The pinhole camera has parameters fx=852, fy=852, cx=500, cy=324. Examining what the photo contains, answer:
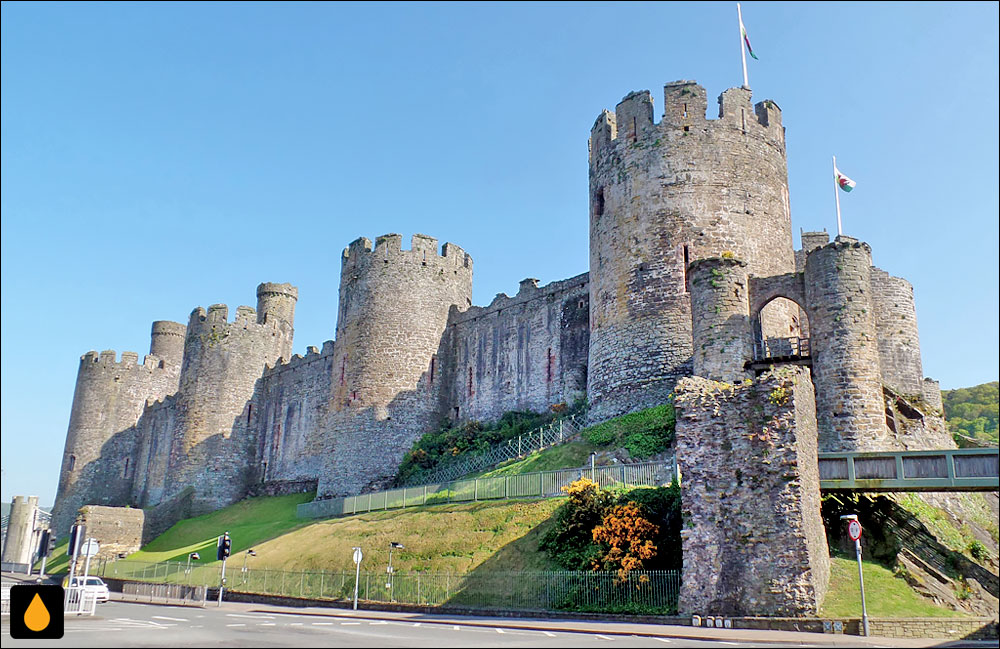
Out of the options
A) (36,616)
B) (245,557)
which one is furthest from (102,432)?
(36,616)

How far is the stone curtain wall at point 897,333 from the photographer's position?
31.0 meters

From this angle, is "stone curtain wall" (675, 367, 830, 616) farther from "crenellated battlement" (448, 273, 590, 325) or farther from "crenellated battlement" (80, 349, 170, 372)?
"crenellated battlement" (80, 349, 170, 372)

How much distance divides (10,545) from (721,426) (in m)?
59.2

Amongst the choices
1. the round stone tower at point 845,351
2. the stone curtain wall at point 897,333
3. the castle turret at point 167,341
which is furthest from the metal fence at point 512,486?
the castle turret at point 167,341

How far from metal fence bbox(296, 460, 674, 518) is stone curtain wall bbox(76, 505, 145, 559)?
1523 cm

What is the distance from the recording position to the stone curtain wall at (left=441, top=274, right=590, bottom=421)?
118ft

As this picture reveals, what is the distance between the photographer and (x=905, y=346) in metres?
31.5

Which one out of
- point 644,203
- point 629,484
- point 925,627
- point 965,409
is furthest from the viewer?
point 965,409

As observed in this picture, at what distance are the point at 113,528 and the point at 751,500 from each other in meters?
35.8

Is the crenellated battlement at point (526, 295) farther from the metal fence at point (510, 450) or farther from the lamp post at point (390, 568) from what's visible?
the lamp post at point (390, 568)

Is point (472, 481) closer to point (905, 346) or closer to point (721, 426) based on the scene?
point (721, 426)

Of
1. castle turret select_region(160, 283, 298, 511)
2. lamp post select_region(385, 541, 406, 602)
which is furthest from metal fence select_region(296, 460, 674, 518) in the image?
castle turret select_region(160, 283, 298, 511)

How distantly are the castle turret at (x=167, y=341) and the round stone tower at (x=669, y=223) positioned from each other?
142 feet

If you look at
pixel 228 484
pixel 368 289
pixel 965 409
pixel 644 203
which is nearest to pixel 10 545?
pixel 228 484
